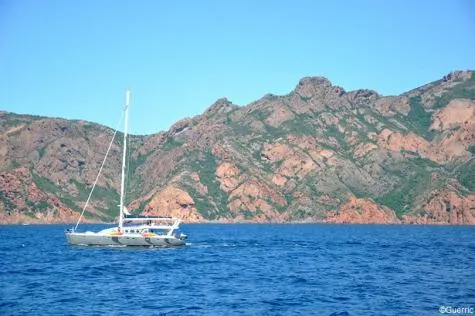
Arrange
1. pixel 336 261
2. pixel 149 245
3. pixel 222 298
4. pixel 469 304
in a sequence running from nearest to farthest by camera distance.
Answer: pixel 469 304 → pixel 222 298 → pixel 336 261 → pixel 149 245

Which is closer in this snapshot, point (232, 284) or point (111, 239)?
point (232, 284)

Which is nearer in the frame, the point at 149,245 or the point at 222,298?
the point at 222,298

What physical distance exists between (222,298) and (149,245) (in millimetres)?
69809

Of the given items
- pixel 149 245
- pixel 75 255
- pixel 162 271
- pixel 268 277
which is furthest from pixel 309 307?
pixel 149 245

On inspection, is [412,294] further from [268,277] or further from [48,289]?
[48,289]

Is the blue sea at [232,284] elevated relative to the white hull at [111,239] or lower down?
lower down

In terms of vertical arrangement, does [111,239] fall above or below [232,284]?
above

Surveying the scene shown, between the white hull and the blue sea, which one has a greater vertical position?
the white hull

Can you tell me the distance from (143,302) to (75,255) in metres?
53.8

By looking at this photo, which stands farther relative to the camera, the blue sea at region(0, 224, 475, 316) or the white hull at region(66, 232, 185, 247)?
the white hull at region(66, 232, 185, 247)

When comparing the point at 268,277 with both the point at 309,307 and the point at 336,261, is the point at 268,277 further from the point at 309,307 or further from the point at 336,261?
the point at 336,261

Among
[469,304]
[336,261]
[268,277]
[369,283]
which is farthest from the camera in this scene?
[336,261]

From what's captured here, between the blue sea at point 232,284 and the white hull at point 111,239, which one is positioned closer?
the blue sea at point 232,284

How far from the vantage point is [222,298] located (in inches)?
2402
